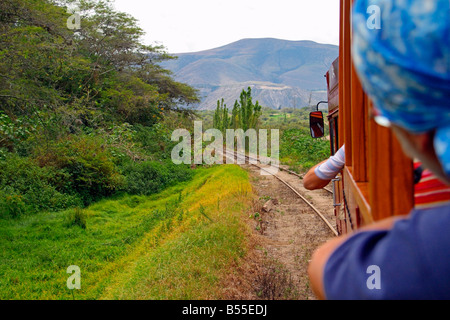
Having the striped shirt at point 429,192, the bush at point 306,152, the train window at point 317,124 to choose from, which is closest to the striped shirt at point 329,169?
the striped shirt at point 429,192

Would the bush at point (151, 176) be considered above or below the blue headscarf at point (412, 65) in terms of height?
below

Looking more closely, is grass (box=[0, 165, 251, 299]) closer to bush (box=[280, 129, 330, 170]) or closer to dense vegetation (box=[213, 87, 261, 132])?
bush (box=[280, 129, 330, 170])

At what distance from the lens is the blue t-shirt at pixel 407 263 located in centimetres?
72

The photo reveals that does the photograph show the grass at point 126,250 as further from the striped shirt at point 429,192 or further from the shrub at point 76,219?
the striped shirt at point 429,192

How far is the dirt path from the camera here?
18.6ft

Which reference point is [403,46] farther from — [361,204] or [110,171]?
→ [110,171]

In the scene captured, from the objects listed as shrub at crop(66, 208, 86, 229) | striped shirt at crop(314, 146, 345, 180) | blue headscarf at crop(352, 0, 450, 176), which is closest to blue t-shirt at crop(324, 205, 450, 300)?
blue headscarf at crop(352, 0, 450, 176)

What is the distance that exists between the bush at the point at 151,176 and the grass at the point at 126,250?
208 centimetres

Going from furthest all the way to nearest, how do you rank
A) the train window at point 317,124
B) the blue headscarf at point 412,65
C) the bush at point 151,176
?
1. the bush at point 151,176
2. the train window at point 317,124
3. the blue headscarf at point 412,65

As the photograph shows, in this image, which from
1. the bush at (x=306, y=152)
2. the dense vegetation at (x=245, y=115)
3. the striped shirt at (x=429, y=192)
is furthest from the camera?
the dense vegetation at (x=245, y=115)

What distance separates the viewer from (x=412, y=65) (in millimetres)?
703

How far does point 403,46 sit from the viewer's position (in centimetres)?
71

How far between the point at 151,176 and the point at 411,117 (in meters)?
16.5

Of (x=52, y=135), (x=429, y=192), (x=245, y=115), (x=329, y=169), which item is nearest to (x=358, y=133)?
(x=329, y=169)
